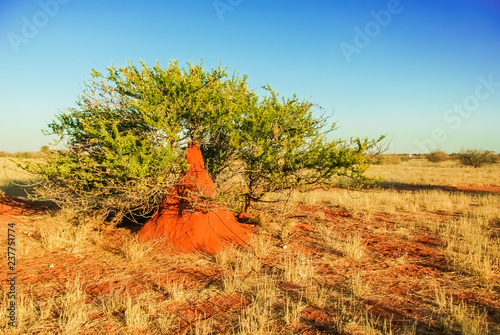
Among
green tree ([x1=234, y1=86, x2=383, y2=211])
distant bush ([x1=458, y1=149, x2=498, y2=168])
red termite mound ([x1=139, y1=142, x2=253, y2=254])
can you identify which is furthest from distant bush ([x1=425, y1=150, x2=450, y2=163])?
red termite mound ([x1=139, y1=142, x2=253, y2=254])

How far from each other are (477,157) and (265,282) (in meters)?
43.3

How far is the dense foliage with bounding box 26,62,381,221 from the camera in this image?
6.70 meters

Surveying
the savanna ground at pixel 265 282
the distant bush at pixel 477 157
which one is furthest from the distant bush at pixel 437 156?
the savanna ground at pixel 265 282

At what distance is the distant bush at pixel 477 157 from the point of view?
37.0 metres

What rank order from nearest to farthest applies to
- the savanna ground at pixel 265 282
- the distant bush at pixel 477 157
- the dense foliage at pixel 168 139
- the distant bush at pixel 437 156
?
the savanna ground at pixel 265 282
the dense foliage at pixel 168 139
the distant bush at pixel 477 157
the distant bush at pixel 437 156

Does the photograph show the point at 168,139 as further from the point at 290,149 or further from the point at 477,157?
the point at 477,157

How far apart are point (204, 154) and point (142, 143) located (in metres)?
2.39

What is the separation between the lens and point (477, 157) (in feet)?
122

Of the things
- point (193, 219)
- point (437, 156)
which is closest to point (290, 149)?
point (193, 219)

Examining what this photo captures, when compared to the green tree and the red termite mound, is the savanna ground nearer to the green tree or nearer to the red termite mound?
the red termite mound

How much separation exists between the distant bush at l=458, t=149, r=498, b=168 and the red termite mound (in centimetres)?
4143

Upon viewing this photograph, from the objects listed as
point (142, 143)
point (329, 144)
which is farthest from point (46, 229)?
point (329, 144)

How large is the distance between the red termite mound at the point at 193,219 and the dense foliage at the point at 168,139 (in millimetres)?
338

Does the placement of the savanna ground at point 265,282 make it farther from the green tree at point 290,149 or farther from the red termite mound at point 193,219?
the green tree at point 290,149
